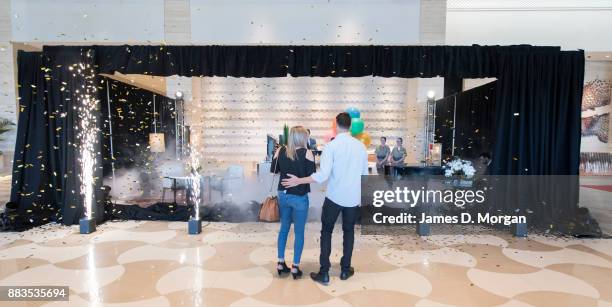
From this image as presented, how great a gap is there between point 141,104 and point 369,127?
5695 mm

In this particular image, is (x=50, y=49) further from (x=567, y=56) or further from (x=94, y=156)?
(x=567, y=56)

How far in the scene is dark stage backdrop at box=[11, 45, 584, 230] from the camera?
5.06 meters

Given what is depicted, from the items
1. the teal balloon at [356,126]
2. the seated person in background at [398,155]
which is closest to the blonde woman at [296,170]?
the teal balloon at [356,126]

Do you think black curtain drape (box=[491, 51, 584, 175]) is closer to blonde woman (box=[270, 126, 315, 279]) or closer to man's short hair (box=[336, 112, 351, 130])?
man's short hair (box=[336, 112, 351, 130])

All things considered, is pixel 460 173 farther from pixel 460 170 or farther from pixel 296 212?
pixel 296 212

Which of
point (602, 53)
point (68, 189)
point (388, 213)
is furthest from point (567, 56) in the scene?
point (68, 189)

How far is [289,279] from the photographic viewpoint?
132 inches

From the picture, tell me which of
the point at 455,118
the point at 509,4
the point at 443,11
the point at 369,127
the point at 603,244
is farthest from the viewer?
the point at 369,127

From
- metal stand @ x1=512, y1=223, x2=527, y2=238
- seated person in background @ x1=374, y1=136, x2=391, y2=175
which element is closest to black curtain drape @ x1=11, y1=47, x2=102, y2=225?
seated person in background @ x1=374, y1=136, x2=391, y2=175

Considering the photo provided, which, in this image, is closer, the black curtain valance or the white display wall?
the black curtain valance

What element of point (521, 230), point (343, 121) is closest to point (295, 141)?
point (343, 121)

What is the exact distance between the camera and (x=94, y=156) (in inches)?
207

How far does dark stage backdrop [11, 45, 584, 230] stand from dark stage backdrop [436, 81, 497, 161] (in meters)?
0.87

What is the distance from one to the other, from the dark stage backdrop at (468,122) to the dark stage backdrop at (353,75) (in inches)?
34.2
